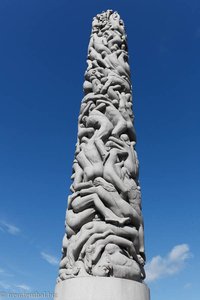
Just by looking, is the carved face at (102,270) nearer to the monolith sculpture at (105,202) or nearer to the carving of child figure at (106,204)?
the monolith sculpture at (105,202)

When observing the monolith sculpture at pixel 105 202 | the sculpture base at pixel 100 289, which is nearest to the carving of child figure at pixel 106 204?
the monolith sculpture at pixel 105 202

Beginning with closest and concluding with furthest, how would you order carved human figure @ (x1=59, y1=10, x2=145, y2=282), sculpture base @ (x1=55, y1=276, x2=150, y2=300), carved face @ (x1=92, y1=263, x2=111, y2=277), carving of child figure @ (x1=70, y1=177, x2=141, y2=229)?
sculpture base @ (x1=55, y1=276, x2=150, y2=300), carved face @ (x1=92, y1=263, x2=111, y2=277), carved human figure @ (x1=59, y1=10, x2=145, y2=282), carving of child figure @ (x1=70, y1=177, x2=141, y2=229)

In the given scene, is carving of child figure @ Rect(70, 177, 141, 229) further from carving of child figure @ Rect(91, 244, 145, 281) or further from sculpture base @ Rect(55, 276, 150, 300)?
sculpture base @ Rect(55, 276, 150, 300)

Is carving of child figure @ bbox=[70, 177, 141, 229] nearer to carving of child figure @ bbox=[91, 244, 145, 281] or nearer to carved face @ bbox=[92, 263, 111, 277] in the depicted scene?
carving of child figure @ bbox=[91, 244, 145, 281]

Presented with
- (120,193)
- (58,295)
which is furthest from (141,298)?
(120,193)

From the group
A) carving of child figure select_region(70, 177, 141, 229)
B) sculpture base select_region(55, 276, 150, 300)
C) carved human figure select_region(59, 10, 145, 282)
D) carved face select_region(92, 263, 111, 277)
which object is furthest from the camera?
Answer: carving of child figure select_region(70, 177, 141, 229)

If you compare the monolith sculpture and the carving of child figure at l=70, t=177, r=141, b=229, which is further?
the carving of child figure at l=70, t=177, r=141, b=229

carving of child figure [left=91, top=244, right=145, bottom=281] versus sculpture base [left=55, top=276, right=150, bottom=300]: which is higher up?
carving of child figure [left=91, top=244, right=145, bottom=281]

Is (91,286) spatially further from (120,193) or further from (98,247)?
(120,193)

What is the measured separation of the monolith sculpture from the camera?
4.64m

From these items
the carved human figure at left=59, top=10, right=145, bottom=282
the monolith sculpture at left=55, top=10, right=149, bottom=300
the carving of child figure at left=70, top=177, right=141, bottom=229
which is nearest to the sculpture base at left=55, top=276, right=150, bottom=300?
the monolith sculpture at left=55, top=10, right=149, bottom=300

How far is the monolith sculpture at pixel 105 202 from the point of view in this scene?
15.2 feet

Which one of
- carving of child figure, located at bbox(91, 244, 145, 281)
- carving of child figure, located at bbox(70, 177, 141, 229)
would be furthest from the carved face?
carving of child figure, located at bbox(70, 177, 141, 229)

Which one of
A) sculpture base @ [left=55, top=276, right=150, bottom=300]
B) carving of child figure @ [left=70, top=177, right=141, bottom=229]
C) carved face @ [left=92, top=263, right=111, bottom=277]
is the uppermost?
carving of child figure @ [left=70, top=177, right=141, bottom=229]
